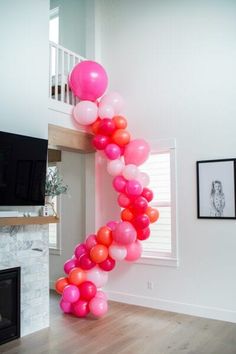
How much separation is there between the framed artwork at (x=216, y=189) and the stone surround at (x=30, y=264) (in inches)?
82.0

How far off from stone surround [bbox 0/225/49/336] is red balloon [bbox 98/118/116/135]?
4.92ft

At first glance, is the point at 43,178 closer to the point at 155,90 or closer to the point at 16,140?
the point at 16,140

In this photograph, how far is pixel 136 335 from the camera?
3879 millimetres

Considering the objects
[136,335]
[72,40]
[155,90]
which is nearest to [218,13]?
[155,90]

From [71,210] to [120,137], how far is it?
205 centimetres

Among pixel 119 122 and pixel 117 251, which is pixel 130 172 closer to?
pixel 119 122

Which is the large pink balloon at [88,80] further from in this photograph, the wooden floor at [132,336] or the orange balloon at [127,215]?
the wooden floor at [132,336]

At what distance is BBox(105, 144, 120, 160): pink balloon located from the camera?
4695 mm

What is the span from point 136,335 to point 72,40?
4990 millimetres

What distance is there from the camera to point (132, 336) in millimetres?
3850

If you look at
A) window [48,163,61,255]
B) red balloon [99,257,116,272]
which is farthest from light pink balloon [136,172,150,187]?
window [48,163,61,255]

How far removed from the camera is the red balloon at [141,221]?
4492 millimetres

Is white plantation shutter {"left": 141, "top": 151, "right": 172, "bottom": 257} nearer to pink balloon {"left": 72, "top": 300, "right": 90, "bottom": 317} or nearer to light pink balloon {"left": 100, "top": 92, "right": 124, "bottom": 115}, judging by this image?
light pink balloon {"left": 100, "top": 92, "right": 124, "bottom": 115}

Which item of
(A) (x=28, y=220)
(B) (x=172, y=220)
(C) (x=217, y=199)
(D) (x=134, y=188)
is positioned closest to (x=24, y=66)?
(A) (x=28, y=220)
